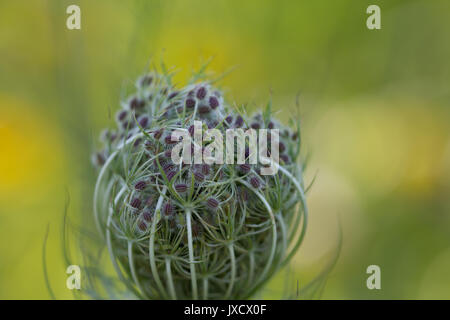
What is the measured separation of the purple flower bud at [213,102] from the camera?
2473 mm

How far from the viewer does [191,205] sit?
234 cm

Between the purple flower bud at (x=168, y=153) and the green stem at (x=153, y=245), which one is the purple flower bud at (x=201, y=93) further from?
the green stem at (x=153, y=245)

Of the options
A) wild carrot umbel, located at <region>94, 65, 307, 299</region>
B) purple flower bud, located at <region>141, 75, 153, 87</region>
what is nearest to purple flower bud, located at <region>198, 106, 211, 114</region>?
wild carrot umbel, located at <region>94, 65, 307, 299</region>

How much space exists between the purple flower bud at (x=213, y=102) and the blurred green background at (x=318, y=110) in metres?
2.30

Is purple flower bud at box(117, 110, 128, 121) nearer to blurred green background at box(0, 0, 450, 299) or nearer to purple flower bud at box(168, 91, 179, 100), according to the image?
purple flower bud at box(168, 91, 179, 100)

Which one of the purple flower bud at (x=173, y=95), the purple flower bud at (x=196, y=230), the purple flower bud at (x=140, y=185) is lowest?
the purple flower bud at (x=196, y=230)

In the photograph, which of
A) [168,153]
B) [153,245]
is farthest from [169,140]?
[153,245]

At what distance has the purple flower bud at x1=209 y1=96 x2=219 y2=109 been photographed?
2473mm

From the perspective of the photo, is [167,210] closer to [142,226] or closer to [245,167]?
[142,226]

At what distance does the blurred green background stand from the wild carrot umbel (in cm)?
207

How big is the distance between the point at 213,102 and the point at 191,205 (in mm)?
580

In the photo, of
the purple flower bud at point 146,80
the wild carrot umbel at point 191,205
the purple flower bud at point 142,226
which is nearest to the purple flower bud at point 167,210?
the wild carrot umbel at point 191,205

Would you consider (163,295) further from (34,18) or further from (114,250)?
(34,18)
